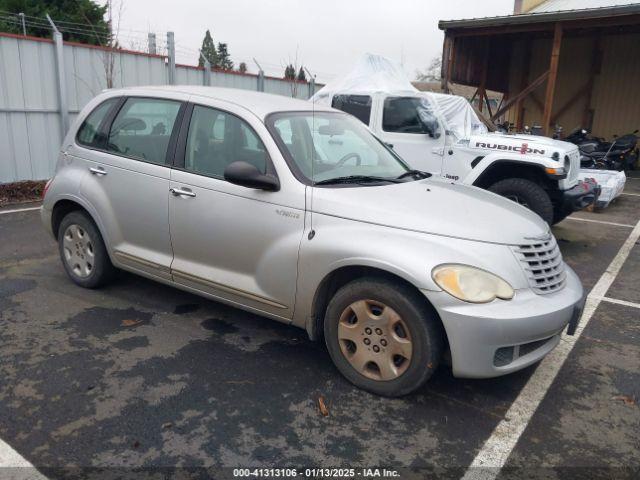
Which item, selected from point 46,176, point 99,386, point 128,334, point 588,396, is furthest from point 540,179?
point 46,176

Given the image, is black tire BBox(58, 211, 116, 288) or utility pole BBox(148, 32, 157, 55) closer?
black tire BBox(58, 211, 116, 288)

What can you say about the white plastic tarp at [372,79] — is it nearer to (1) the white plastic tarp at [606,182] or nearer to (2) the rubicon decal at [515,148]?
(2) the rubicon decal at [515,148]

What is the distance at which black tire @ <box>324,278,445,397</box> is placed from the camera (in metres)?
2.95

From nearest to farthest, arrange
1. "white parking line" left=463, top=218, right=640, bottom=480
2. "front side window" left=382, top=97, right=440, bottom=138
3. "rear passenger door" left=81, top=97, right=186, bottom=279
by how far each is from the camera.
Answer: "white parking line" left=463, top=218, right=640, bottom=480 < "rear passenger door" left=81, top=97, right=186, bottom=279 < "front side window" left=382, top=97, right=440, bottom=138

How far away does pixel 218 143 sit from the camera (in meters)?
3.84

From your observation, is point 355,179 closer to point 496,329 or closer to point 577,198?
point 496,329

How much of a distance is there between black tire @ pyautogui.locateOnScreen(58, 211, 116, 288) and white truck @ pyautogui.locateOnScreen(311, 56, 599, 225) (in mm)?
3894

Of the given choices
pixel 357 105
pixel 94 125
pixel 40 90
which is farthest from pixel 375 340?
pixel 40 90

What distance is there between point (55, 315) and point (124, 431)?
70.4 inches

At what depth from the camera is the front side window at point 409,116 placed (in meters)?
7.45

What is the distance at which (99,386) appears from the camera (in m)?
3.18

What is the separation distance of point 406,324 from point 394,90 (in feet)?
20.9

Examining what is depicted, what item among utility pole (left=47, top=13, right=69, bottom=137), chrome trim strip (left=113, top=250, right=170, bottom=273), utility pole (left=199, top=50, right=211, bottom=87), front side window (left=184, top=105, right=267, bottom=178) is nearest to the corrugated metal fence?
utility pole (left=47, top=13, right=69, bottom=137)

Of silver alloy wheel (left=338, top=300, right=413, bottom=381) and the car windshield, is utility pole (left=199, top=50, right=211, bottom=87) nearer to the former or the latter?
the car windshield
